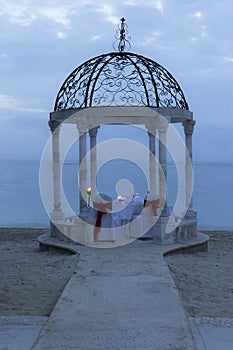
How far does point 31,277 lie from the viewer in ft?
27.7

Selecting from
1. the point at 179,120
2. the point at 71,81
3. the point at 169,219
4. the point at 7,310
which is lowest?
→ the point at 7,310

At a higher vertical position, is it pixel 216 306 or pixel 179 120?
pixel 179 120

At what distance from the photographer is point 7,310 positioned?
6.40m

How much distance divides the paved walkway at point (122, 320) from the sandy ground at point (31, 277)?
37cm

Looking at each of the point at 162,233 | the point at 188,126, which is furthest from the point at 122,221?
the point at 188,126

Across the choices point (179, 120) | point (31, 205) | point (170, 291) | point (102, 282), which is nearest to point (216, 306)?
point (170, 291)

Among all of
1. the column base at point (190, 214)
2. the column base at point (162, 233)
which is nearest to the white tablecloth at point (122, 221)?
the column base at point (162, 233)

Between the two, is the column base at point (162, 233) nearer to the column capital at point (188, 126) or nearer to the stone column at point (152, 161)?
the column capital at point (188, 126)

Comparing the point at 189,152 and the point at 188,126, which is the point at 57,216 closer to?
the point at 189,152

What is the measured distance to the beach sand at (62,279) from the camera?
6.60 m

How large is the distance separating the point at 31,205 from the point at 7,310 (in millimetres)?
22639

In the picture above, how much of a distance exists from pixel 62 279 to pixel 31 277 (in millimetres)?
598

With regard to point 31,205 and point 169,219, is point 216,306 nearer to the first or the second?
point 169,219

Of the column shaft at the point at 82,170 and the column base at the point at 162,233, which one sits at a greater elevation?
the column shaft at the point at 82,170
